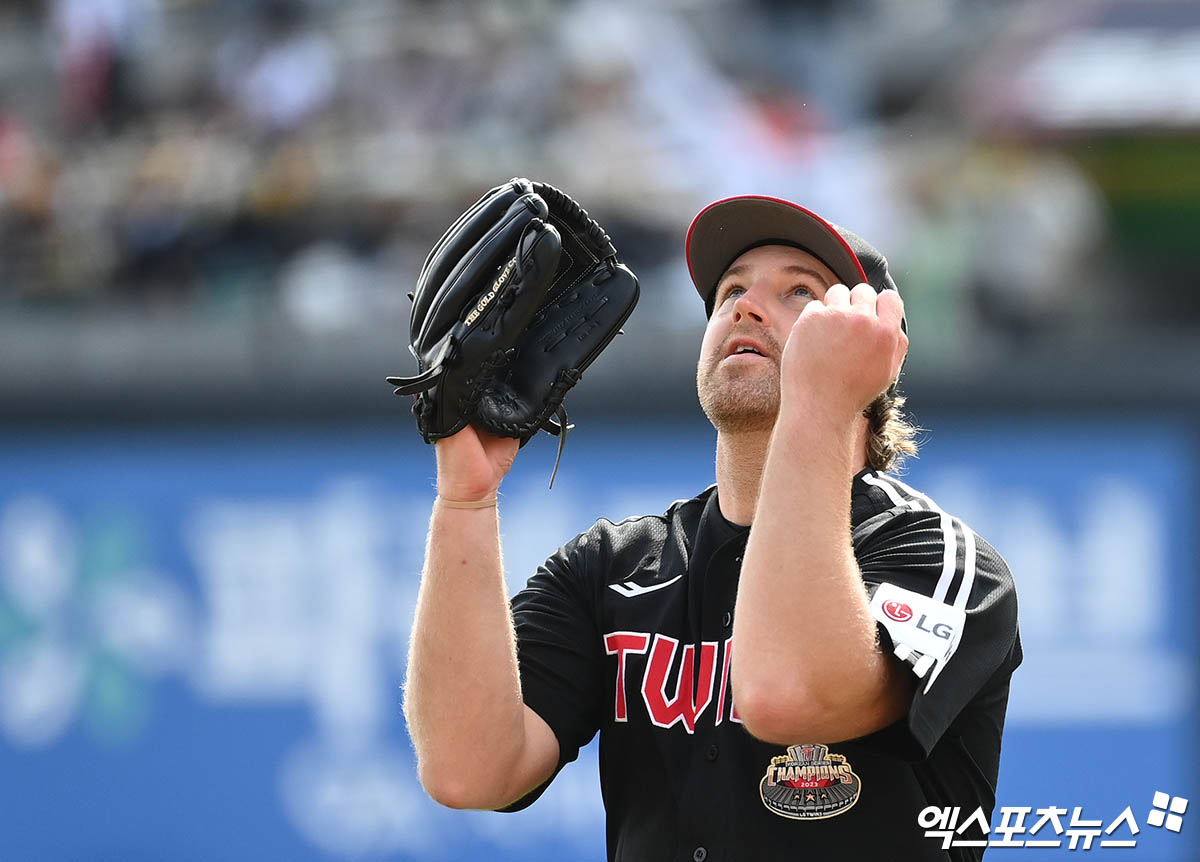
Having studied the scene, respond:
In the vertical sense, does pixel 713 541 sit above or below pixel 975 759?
above

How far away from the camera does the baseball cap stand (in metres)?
2.44

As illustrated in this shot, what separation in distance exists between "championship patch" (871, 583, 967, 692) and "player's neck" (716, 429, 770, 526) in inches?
13.8

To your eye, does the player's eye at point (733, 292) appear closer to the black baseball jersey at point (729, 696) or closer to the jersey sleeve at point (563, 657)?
the black baseball jersey at point (729, 696)

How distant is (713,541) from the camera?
2.44 metres

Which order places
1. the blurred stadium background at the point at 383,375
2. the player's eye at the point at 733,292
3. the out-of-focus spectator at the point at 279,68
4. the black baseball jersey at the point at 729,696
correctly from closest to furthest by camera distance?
the black baseball jersey at the point at 729,696
the player's eye at the point at 733,292
the blurred stadium background at the point at 383,375
the out-of-focus spectator at the point at 279,68

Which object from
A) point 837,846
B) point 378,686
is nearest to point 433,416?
point 837,846

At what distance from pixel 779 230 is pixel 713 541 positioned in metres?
0.51

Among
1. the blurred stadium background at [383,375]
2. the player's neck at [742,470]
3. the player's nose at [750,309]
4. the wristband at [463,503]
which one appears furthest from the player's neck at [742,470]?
the blurred stadium background at [383,375]

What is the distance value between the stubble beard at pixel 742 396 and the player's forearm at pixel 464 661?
39cm

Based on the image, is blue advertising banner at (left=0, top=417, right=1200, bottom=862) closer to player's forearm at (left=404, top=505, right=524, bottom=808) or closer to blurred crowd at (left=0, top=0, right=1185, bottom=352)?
blurred crowd at (left=0, top=0, right=1185, bottom=352)

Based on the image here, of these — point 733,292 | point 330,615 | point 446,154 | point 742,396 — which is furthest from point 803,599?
point 446,154

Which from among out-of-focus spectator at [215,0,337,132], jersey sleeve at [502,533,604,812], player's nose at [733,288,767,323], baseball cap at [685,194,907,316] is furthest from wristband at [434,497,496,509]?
out-of-focus spectator at [215,0,337,132]

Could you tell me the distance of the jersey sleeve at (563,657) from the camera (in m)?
2.42

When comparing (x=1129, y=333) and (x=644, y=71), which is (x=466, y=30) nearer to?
(x=644, y=71)
